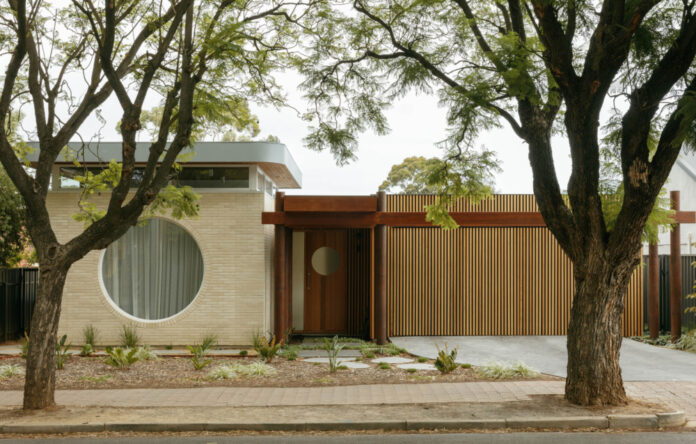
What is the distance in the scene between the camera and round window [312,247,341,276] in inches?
607

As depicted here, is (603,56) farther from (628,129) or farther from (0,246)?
(0,246)

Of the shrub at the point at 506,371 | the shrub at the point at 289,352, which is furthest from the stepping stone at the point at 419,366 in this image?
the shrub at the point at 289,352

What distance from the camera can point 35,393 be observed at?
7.95 metres

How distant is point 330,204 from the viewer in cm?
1288

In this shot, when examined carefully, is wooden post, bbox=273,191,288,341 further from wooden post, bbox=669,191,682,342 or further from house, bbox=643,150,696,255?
house, bbox=643,150,696,255

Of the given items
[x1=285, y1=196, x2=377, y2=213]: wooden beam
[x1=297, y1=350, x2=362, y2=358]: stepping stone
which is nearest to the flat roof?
[x1=285, y1=196, x2=377, y2=213]: wooden beam

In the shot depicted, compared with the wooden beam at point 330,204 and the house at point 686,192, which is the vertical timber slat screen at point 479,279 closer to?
the wooden beam at point 330,204

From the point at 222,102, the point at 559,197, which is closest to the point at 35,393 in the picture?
the point at 222,102

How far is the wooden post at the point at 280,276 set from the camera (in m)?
13.1

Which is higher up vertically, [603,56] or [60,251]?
[603,56]

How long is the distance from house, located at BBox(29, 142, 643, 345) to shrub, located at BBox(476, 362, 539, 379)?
3464 mm

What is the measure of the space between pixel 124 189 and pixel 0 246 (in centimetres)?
960

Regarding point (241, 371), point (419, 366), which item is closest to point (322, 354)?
point (419, 366)

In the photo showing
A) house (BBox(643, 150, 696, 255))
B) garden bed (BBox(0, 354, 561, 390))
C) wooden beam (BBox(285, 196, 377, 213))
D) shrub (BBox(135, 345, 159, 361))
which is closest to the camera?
garden bed (BBox(0, 354, 561, 390))
